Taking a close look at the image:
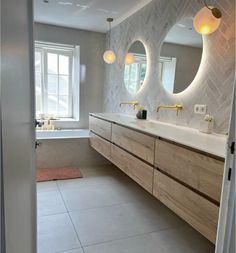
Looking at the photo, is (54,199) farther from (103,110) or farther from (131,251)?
(103,110)

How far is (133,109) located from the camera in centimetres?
335

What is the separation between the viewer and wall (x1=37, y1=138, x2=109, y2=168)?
3459 mm

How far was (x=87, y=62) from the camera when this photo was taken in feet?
14.6

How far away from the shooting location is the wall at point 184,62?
2143 mm

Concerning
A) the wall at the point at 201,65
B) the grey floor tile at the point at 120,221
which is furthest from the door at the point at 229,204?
the grey floor tile at the point at 120,221

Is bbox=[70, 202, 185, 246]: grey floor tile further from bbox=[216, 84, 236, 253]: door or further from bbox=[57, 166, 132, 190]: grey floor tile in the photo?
bbox=[216, 84, 236, 253]: door

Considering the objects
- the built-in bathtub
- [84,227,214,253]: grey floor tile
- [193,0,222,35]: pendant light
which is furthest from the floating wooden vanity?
the built-in bathtub

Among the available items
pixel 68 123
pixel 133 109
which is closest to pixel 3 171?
pixel 133 109

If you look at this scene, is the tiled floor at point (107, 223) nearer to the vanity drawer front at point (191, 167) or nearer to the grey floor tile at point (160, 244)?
the grey floor tile at point (160, 244)

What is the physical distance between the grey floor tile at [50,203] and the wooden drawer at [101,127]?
0.96 meters

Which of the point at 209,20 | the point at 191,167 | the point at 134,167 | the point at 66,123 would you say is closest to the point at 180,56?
the point at 209,20

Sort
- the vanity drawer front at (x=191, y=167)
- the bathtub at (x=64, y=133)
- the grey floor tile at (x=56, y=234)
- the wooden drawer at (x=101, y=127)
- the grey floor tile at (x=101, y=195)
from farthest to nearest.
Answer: the bathtub at (x=64, y=133)
the wooden drawer at (x=101, y=127)
the grey floor tile at (x=101, y=195)
the grey floor tile at (x=56, y=234)
the vanity drawer front at (x=191, y=167)

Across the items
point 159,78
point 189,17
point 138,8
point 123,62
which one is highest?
point 138,8

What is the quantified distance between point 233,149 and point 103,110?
12.7 ft
